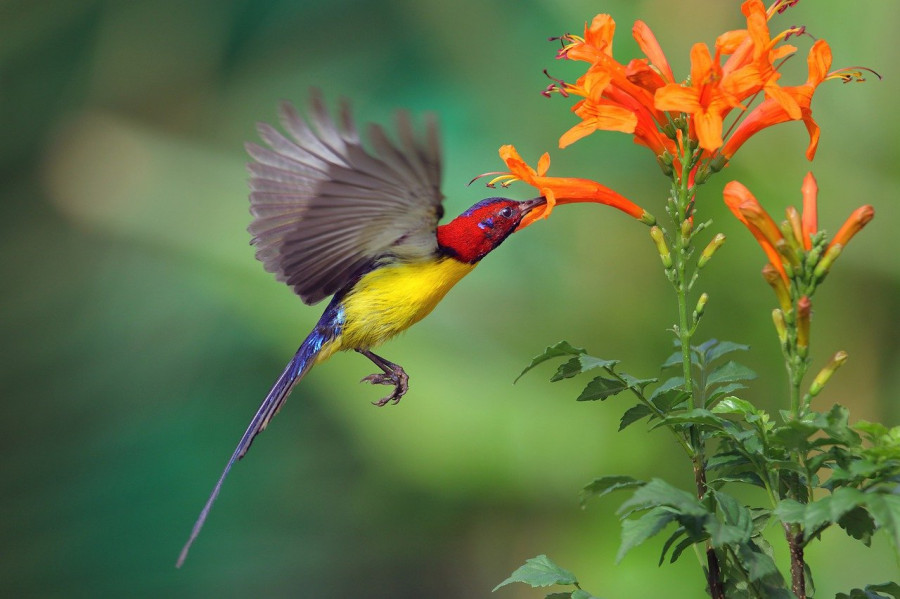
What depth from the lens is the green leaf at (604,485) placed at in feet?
3.51

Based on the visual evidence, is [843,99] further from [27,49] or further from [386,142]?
A: [27,49]

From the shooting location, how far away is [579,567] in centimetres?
329

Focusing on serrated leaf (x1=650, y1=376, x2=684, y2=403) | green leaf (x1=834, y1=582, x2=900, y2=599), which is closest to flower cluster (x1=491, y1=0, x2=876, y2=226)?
serrated leaf (x1=650, y1=376, x2=684, y2=403)

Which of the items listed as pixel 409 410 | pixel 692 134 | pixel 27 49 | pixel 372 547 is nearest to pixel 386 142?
pixel 692 134

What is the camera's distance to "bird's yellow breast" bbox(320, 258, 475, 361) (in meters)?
1.68

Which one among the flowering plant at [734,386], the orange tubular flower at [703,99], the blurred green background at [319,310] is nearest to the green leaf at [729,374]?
the flowering plant at [734,386]

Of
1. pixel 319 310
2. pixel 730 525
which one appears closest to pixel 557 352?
pixel 730 525

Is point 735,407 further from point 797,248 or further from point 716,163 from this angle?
point 716,163

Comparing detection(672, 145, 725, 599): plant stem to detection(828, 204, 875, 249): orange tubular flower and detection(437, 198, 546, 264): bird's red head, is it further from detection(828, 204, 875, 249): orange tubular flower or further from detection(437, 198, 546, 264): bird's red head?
detection(437, 198, 546, 264): bird's red head

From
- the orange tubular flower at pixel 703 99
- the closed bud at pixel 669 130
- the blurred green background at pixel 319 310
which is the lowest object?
the blurred green background at pixel 319 310

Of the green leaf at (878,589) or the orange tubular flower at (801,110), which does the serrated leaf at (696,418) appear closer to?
the green leaf at (878,589)

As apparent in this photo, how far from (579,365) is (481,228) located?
51cm

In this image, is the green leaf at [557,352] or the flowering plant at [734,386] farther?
the green leaf at [557,352]

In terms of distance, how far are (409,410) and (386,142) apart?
2.05 metres
